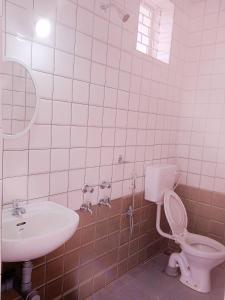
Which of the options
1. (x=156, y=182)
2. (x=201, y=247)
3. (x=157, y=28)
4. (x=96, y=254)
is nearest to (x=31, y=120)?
(x=96, y=254)

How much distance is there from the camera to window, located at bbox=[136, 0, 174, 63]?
7.68 ft

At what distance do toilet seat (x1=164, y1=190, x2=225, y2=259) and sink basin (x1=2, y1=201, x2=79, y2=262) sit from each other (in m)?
1.18

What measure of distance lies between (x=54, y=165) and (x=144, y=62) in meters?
1.18

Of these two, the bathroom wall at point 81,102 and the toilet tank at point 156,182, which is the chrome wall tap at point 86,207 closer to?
the bathroom wall at point 81,102

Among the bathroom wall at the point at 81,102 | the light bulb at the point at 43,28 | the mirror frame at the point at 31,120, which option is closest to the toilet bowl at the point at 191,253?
the bathroom wall at the point at 81,102

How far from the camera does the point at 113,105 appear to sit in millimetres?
1889

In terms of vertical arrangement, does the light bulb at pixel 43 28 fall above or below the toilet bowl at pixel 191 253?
above

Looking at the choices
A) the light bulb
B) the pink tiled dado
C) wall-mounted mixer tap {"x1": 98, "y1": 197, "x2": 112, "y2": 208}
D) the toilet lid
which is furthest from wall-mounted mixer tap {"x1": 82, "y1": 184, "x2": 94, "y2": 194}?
the light bulb

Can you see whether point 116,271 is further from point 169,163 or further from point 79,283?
point 169,163

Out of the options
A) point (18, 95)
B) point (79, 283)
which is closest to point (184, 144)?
point (79, 283)

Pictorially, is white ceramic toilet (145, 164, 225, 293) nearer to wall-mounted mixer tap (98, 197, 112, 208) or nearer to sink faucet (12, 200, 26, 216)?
wall-mounted mixer tap (98, 197, 112, 208)

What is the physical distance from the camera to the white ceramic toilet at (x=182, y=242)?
2.09m

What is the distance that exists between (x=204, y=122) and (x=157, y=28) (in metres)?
1.02

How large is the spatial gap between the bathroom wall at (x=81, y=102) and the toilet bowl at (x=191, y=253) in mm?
403
